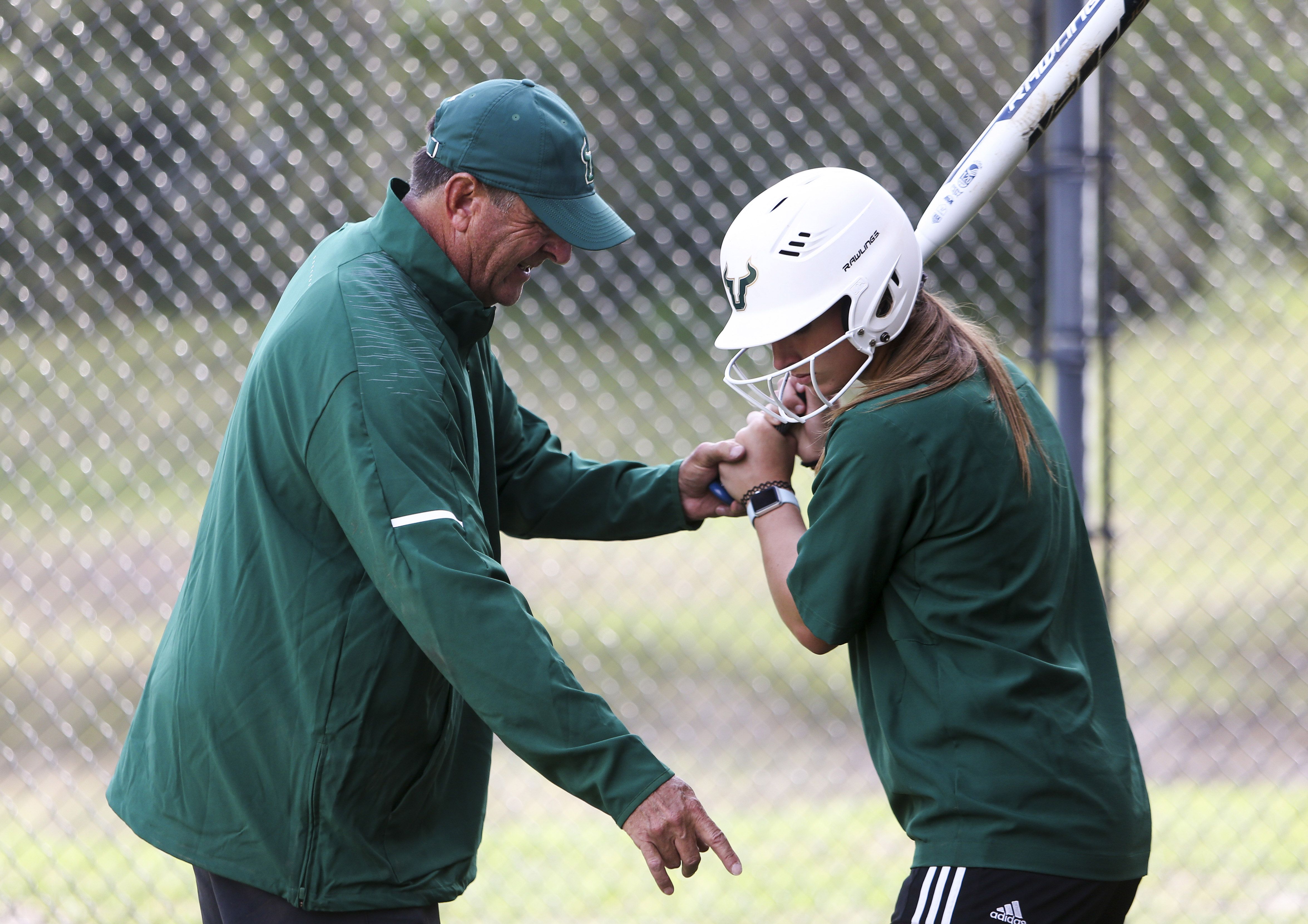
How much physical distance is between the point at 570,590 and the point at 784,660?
1010 mm

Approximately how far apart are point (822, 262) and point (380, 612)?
1.03 meters

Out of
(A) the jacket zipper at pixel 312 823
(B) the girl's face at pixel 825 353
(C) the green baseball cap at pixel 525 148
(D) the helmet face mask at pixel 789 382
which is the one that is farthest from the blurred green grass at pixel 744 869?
(C) the green baseball cap at pixel 525 148

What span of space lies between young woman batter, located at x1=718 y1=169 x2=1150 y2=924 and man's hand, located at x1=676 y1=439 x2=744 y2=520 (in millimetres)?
590

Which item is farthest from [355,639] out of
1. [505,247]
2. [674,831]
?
[505,247]

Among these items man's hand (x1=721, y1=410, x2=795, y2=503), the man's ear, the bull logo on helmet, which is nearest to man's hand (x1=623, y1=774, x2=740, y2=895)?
man's hand (x1=721, y1=410, x2=795, y2=503)

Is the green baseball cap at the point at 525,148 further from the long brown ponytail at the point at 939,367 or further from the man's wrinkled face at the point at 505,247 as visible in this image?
the long brown ponytail at the point at 939,367

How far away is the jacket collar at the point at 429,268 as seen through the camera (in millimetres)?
2311

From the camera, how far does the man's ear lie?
2.30 metres

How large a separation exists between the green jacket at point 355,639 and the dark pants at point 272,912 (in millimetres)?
41

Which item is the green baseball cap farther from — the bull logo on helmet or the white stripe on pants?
the white stripe on pants

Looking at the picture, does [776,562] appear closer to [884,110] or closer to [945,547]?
[945,547]

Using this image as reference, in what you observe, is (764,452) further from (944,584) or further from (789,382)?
(944,584)

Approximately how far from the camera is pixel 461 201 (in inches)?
91.5

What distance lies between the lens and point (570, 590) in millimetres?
5320
